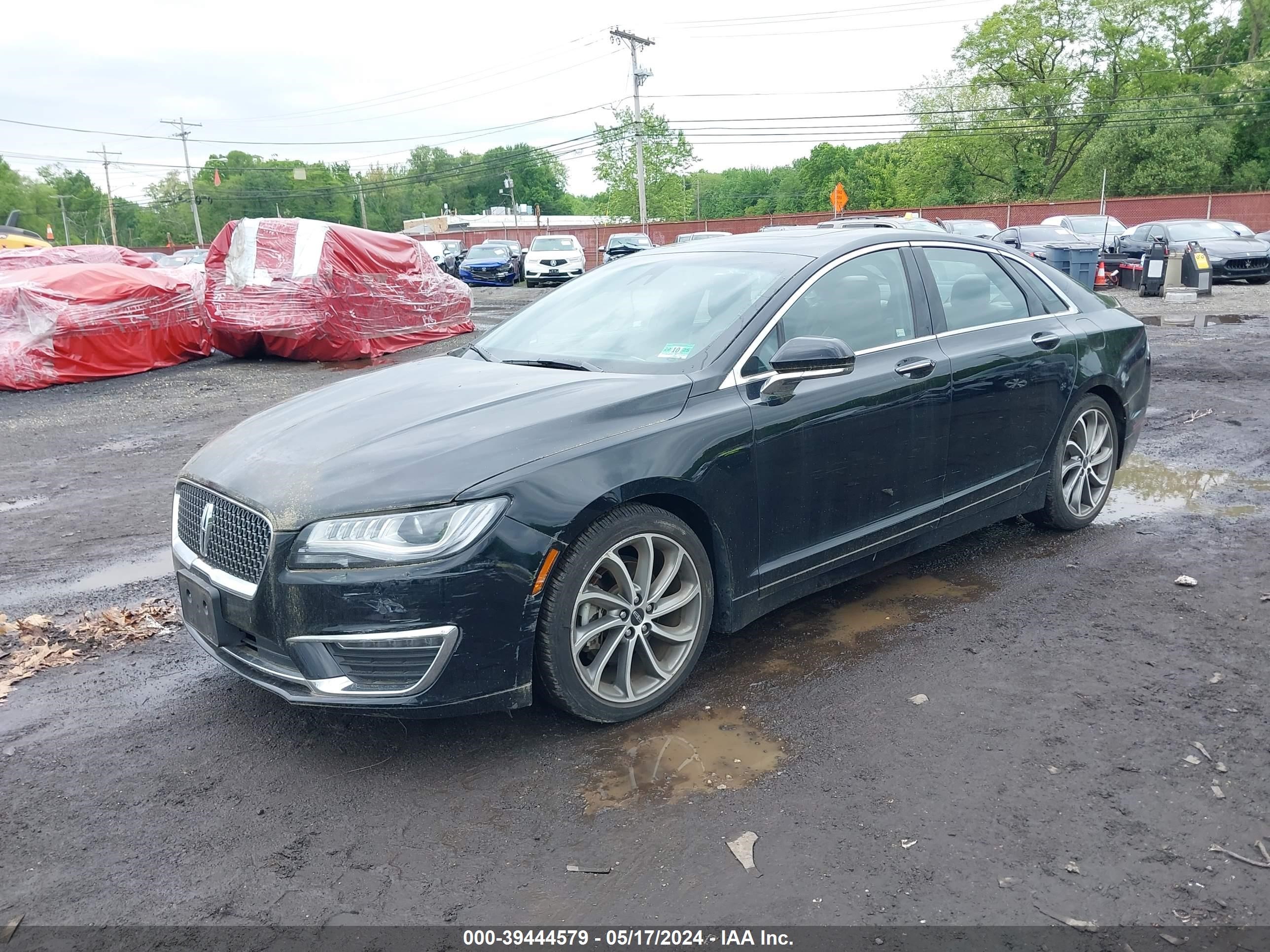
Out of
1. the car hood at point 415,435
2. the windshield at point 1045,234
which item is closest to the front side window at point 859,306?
the car hood at point 415,435

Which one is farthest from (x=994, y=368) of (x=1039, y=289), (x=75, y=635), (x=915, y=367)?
(x=75, y=635)

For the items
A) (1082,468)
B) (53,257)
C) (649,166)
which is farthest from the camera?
(649,166)

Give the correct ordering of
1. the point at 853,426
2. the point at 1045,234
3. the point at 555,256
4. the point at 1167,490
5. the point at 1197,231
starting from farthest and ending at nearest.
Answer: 1. the point at 555,256
2. the point at 1045,234
3. the point at 1197,231
4. the point at 1167,490
5. the point at 853,426

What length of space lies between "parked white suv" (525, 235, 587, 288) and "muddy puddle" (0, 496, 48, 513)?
83.6 feet

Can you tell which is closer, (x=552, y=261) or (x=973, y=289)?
(x=973, y=289)

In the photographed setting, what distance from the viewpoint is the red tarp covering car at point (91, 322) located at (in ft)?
44.1

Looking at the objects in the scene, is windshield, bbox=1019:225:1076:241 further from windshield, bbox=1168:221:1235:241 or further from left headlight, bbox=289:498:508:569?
left headlight, bbox=289:498:508:569

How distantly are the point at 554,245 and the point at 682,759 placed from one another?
32.3 m

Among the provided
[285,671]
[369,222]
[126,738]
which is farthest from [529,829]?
[369,222]

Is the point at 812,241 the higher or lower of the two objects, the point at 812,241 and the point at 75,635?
the higher

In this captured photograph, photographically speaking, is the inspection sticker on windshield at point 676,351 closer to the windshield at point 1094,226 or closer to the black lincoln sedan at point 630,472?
the black lincoln sedan at point 630,472

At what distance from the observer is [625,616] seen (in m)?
3.50

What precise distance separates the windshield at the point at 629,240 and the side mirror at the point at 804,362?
3194 centimetres

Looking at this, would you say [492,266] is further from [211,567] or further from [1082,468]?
[211,567]
